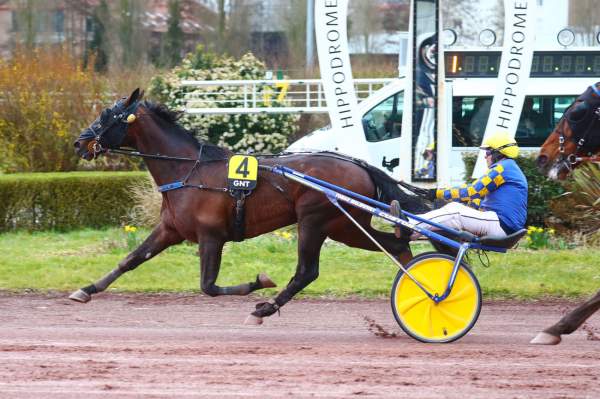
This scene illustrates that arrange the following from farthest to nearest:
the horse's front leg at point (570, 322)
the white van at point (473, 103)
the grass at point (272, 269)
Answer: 1. the white van at point (473, 103)
2. the grass at point (272, 269)
3. the horse's front leg at point (570, 322)

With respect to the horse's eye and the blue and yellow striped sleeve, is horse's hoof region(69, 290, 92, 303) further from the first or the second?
the horse's eye

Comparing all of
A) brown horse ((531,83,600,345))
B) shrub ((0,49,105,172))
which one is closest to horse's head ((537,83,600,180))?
brown horse ((531,83,600,345))

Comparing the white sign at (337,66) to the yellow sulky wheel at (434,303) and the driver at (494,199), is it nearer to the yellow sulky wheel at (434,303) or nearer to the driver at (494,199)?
the driver at (494,199)

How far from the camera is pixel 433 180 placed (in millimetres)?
12273

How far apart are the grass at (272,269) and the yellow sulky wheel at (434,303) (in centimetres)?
229

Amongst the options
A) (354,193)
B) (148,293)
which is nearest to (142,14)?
(148,293)

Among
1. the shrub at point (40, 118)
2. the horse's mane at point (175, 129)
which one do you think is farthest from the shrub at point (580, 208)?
the shrub at point (40, 118)

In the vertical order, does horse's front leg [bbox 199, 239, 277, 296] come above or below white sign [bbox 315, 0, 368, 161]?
below

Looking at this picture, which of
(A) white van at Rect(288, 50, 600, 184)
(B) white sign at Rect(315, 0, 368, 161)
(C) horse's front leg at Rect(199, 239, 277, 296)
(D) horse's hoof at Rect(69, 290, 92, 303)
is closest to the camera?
(C) horse's front leg at Rect(199, 239, 277, 296)

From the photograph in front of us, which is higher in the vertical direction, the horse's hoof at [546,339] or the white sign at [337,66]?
the white sign at [337,66]

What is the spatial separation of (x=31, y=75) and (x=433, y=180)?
7.03 meters

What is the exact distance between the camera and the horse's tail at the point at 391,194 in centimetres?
776

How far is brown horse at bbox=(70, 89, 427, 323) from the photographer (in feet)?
25.0

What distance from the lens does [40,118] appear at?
15.5 metres
